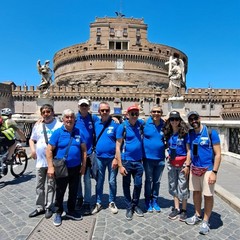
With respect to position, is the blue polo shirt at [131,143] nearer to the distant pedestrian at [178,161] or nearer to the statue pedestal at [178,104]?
the distant pedestrian at [178,161]

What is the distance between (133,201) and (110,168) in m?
0.64

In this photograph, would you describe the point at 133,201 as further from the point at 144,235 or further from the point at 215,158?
the point at 215,158

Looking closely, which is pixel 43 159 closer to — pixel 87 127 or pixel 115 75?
pixel 87 127

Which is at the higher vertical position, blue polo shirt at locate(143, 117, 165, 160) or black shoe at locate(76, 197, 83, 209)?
blue polo shirt at locate(143, 117, 165, 160)

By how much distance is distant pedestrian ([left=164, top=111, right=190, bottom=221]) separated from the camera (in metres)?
3.84

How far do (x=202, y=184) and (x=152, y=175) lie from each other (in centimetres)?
88

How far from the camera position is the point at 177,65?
13367 mm

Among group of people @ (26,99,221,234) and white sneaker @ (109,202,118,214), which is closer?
group of people @ (26,99,221,234)

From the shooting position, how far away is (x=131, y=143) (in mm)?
3990

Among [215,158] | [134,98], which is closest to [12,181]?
[215,158]

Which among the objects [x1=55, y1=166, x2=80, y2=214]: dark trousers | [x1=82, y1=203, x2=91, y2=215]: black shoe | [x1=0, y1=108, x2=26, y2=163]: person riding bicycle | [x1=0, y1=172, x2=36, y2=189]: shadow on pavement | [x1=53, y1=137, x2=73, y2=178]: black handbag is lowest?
[x1=0, y1=172, x2=36, y2=189]: shadow on pavement

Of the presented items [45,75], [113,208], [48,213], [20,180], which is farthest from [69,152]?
[45,75]

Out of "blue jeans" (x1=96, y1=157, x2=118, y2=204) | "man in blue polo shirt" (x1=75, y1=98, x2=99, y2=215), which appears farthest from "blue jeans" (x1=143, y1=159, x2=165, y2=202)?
"man in blue polo shirt" (x1=75, y1=98, x2=99, y2=215)

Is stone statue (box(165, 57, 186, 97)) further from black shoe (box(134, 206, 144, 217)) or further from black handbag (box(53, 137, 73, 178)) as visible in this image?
black handbag (box(53, 137, 73, 178))
